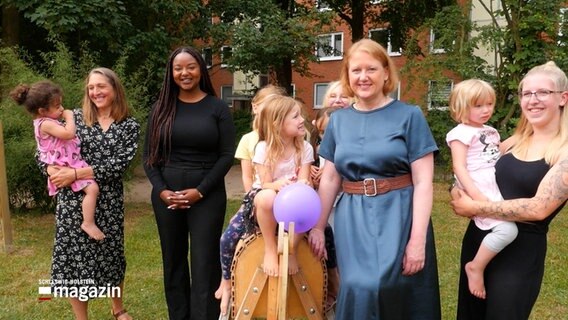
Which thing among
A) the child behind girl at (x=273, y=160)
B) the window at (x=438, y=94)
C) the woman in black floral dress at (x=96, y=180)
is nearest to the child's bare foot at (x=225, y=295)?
the child behind girl at (x=273, y=160)

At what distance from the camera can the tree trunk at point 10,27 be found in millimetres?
10961

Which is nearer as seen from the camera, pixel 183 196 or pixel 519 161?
pixel 519 161

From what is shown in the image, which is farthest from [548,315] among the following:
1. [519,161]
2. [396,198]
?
[396,198]

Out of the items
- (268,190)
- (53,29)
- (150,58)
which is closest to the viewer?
(268,190)

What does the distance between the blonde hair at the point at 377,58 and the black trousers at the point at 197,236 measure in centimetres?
137

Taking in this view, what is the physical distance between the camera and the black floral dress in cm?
382

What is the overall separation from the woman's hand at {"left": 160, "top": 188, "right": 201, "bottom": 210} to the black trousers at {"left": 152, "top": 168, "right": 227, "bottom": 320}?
0.06 m

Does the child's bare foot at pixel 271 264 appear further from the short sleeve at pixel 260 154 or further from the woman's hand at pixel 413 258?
the woman's hand at pixel 413 258

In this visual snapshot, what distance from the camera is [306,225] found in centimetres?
266

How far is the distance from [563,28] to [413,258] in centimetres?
957

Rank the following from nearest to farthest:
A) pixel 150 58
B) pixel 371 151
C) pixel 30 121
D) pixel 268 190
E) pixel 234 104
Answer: pixel 371 151 < pixel 268 190 < pixel 30 121 < pixel 150 58 < pixel 234 104

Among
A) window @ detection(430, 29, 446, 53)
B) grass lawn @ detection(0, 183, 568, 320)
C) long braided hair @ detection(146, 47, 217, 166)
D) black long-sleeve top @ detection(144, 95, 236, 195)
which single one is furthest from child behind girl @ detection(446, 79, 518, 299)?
window @ detection(430, 29, 446, 53)

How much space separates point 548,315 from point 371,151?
3.06 meters

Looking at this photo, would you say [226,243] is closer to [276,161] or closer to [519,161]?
[276,161]
